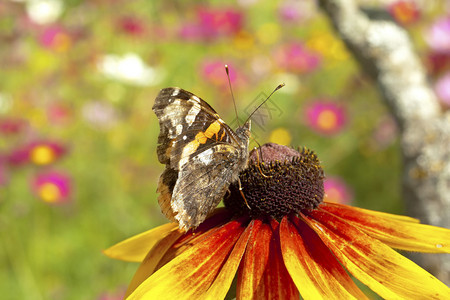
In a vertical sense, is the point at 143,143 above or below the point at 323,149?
above

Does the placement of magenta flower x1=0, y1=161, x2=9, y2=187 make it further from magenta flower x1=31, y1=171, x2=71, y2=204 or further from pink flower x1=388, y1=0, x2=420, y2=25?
pink flower x1=388, y1=0, x2=420, y2=25

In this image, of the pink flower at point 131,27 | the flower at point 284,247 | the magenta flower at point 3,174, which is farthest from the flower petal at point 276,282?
the pink flower at point 131,27

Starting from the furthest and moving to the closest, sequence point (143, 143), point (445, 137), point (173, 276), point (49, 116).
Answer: point (143, 143) → point (49, 116) → point (445, 137) → point (173, 276)

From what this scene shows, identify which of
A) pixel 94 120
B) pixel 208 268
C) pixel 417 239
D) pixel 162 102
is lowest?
pixel 417 239

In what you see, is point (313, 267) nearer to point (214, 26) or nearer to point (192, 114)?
point (192, 114)

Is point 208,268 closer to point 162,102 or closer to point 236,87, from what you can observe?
point 162,102

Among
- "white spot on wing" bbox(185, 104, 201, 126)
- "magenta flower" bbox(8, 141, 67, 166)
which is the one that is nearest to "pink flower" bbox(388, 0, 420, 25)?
"magenta flower" bbox(8, 141, 67, 166)

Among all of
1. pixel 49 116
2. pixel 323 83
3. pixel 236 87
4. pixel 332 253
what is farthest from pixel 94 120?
pixel 332 253
